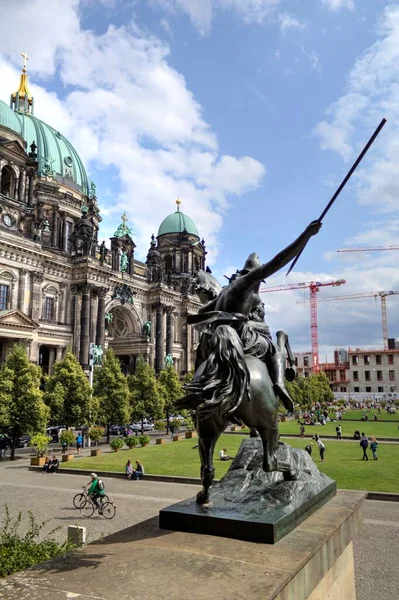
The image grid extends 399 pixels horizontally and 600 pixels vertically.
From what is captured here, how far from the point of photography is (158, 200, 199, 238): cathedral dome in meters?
96.2

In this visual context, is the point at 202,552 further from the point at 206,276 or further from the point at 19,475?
the point at 19,475

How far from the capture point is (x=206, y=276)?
9805mm

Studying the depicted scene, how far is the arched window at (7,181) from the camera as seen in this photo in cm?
5886

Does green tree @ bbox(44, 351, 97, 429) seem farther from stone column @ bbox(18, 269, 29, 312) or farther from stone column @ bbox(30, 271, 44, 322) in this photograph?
stone column @ bbox(30, 271, 44, 322)

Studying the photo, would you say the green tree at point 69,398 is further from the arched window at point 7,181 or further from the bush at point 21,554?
the bush at point 21,554

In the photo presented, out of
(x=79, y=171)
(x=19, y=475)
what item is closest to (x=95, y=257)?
(x=79, y=171)

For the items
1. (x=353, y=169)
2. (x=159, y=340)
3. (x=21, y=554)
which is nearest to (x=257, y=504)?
(x=21, y=554)

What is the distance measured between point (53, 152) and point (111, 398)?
50208mm

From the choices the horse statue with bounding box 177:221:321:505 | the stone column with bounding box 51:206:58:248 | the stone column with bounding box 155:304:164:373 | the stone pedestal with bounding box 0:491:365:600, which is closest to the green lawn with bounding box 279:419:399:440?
the stone column with bounding box 155:304:164:373

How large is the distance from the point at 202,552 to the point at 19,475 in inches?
994

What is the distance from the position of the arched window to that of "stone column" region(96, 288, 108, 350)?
658 inches

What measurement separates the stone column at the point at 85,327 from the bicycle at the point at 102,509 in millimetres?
42559

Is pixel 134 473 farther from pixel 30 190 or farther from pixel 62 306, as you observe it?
pixel 30 190

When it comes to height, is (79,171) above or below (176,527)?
above
